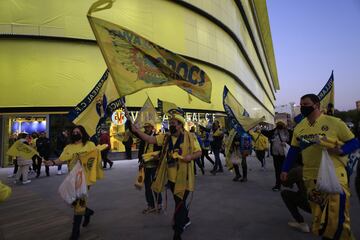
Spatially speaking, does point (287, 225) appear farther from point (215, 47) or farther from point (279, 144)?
point (215, 47)

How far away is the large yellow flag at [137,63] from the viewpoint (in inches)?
157

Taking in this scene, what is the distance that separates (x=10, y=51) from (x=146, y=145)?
14269 mm

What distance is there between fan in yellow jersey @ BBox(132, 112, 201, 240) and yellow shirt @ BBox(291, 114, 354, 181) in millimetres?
1623

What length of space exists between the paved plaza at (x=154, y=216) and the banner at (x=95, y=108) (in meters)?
1.88

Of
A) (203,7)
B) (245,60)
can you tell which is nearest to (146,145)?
(203,7)

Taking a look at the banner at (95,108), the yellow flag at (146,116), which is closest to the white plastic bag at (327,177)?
the banner at (95,108)

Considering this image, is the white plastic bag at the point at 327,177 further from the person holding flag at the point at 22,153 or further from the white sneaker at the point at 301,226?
the person holding flag at the point at 22,153

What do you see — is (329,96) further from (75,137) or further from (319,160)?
(75,137)

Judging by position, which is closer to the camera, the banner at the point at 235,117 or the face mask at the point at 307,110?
the face mask at the point at 307,110

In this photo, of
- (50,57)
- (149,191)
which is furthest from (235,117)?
(50,57)

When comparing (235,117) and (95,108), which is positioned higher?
(95,108)

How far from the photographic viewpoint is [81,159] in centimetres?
452

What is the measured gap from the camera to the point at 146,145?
6.13 metres

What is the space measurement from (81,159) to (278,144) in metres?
5.44
